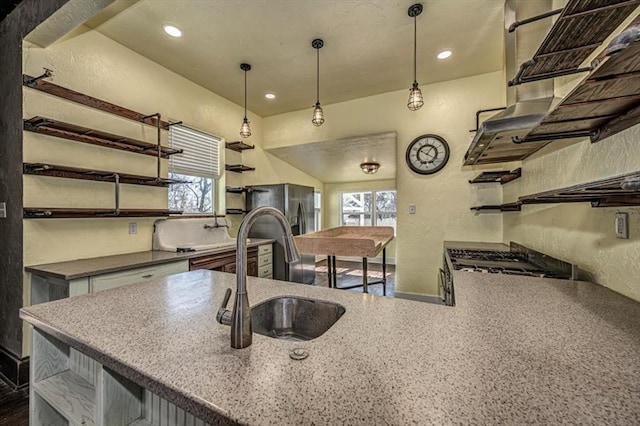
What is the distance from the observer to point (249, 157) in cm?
435

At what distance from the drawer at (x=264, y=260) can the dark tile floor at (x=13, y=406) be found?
2.18 metres

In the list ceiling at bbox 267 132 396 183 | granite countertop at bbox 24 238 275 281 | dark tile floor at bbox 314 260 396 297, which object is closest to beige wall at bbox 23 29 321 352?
granite countertop at bbox 24 238 275 281

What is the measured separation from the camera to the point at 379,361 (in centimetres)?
69

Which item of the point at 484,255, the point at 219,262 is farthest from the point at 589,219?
the point at 219,262

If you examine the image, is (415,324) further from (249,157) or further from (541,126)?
(249,157)

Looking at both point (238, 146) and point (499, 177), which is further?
point (238, 146)

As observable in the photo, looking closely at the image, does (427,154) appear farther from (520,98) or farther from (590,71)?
(590,71)

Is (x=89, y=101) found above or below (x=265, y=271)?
above

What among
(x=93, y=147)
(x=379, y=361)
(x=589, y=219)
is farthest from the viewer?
(x=93, y=147)

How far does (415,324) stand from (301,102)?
382 cm

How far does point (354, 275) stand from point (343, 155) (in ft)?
7.53

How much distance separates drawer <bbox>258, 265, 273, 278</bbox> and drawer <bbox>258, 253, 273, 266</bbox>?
0.05 metres

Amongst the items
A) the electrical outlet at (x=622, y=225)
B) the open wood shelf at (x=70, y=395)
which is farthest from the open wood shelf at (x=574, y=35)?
the open wood shelf at (x=70, y=395)

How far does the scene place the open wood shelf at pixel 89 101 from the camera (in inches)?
83.2
